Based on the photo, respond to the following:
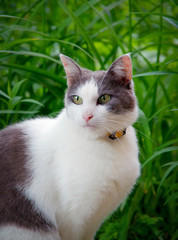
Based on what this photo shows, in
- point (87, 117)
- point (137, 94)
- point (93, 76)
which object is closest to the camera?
point (87, 117)

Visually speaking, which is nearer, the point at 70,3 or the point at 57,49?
the point at 57,49

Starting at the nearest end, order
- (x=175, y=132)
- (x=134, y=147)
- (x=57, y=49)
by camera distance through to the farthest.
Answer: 1. (x=134, y=147)
2. (x=175, y=132)
3. (x=57, y=49)

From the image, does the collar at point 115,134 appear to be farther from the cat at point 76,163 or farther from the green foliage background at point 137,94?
the green foliage background at point 137,94

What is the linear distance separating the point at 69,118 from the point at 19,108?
2.24 feet

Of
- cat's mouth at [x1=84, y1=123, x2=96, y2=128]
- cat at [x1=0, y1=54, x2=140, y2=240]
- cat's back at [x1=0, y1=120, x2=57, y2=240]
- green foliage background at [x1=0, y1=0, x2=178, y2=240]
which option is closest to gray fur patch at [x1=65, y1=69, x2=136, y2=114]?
cat at [x1=0, y1=54, x2=140, y2=240]

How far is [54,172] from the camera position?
1385 millimetres

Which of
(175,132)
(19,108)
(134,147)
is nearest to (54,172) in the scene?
(134,147)

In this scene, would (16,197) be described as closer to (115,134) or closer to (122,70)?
(115,134)

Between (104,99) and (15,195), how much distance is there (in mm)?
626

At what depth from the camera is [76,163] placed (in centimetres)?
132

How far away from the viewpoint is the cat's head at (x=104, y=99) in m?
1.27

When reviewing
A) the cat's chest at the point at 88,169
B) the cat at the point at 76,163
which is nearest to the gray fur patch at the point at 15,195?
the cat at the point at 76,163

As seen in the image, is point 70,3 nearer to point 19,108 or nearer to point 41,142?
point 19,108

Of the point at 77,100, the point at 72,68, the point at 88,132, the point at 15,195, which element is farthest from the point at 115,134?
the point at 15,195
